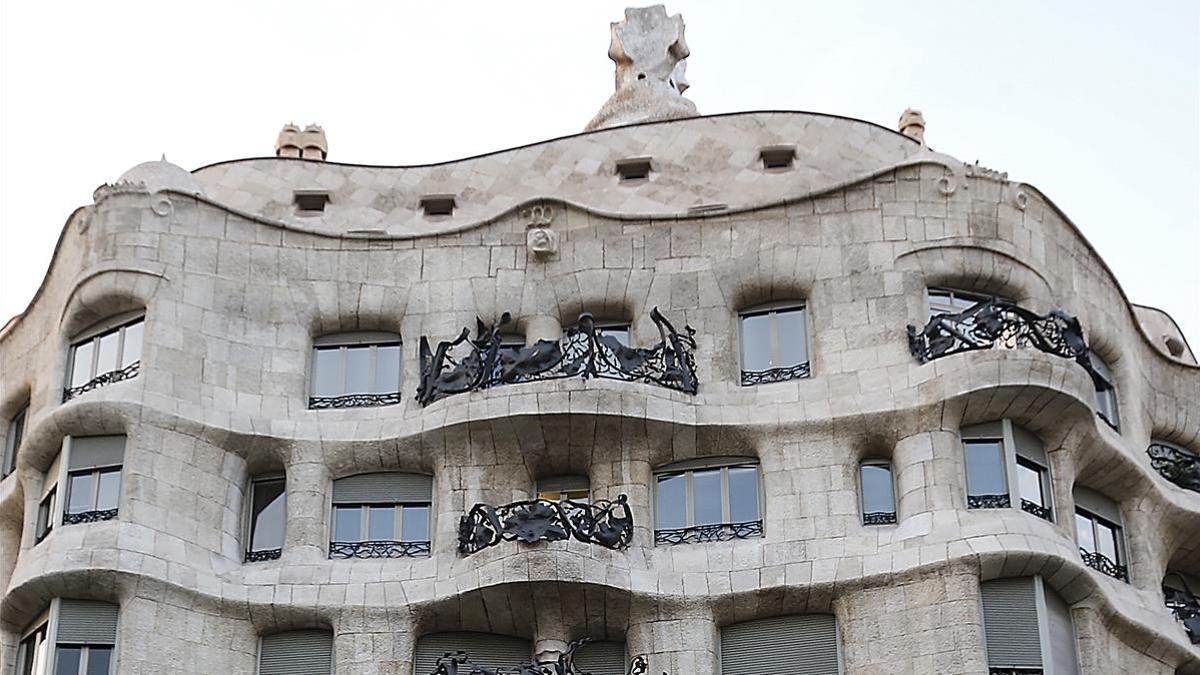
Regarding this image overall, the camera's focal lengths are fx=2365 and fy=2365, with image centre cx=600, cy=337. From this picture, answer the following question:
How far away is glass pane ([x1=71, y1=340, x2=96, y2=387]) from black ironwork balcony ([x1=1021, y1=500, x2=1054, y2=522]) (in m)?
13.9

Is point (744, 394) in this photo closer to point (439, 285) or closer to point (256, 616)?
point (439, 285)

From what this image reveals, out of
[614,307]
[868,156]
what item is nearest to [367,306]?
[614,307]

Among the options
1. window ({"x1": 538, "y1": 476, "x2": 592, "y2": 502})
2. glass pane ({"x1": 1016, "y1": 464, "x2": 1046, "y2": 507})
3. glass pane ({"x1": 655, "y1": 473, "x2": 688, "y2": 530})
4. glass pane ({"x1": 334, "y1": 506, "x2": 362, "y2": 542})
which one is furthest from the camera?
window ({"x1": 538, "y1": 476, "x2": 592, "y2": 502})

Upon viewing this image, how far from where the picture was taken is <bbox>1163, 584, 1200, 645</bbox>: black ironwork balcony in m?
34.9

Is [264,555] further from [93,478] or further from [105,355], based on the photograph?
[105,355]

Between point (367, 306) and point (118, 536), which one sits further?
point (367, 306)

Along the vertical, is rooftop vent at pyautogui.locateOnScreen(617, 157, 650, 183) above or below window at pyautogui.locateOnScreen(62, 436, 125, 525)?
above

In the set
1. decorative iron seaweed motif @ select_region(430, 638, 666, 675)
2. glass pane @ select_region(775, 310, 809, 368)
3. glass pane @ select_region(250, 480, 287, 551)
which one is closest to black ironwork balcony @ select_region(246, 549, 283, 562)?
glass pane @ select_region(250, 480, 287, 551)

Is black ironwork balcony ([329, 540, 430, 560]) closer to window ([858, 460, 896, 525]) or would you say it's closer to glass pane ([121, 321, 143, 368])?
glass pane ([121, 321, 143, 368])

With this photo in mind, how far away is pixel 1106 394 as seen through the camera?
120 ft

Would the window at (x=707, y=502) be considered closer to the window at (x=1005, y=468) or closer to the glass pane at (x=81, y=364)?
the window at (x=1005, y=468)

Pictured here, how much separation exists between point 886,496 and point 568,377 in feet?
15.9

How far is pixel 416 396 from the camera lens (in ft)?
116

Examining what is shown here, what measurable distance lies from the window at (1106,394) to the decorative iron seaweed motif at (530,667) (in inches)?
335
